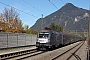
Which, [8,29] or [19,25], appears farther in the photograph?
[19,25]

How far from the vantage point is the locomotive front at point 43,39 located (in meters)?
30.3

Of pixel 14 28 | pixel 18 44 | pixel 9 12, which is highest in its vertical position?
pixel 9 12

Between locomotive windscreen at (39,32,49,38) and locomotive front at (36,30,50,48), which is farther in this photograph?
locomotive windscreen at (39,32,49,38)

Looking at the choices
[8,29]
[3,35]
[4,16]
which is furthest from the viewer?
[4,16]

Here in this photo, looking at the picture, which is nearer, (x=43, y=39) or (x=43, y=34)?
(x=43, y=39)

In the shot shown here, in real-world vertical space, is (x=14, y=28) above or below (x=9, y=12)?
below

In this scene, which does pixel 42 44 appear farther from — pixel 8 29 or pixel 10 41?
pixel 8 29

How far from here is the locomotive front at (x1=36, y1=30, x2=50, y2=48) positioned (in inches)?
1192

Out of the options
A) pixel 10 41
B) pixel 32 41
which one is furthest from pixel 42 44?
pixel 32 41

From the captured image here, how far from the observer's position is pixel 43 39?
30562mm

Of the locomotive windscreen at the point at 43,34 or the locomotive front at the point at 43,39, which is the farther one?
the locomotive windscreen at the point at 43,34

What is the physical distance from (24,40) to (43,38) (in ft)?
30.0

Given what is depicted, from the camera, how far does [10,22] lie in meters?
62.6

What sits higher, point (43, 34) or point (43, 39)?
point (43, 34)
